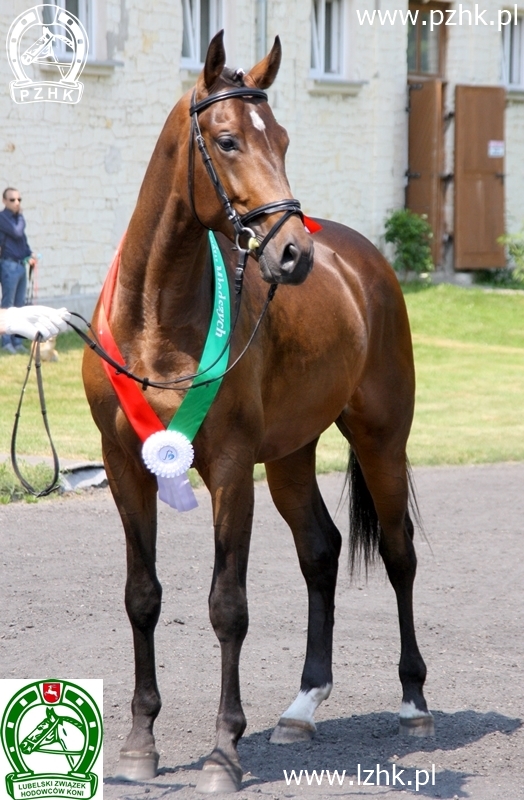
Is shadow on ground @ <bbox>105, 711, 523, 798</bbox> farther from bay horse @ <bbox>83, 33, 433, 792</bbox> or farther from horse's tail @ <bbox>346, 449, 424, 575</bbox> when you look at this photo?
horse's tail @ <bbox>346, 449, 424, 575</bbox>

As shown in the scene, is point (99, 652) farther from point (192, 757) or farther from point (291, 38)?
point (291, 38)

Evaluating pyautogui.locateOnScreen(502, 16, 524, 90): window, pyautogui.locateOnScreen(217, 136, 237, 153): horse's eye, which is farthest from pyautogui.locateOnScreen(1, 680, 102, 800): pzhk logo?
pyautogui.locateOnScreen(502, 16, 524, 90): window

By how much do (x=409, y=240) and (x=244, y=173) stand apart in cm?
1536

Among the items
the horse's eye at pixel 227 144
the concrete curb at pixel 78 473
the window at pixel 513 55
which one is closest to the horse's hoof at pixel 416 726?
the horse's eye at pixel 227 144

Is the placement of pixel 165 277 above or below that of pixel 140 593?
above

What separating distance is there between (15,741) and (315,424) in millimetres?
1645

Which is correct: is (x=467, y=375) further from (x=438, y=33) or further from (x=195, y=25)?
(x=438, y=33)

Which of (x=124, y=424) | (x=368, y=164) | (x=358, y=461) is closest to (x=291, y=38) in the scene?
(x=368, y=164)

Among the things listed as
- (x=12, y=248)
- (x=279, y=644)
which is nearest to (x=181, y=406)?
(x=279, y=644)

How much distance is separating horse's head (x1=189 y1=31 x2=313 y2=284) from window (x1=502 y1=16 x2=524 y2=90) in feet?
59.7

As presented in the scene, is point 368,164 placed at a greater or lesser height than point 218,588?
greater

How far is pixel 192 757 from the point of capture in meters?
4.04

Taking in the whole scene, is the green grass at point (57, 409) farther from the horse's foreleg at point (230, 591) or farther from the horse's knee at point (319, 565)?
the horse's foreleg at point (230, 591)

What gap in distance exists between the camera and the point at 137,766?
153 inches
